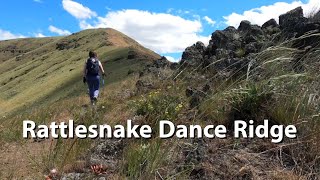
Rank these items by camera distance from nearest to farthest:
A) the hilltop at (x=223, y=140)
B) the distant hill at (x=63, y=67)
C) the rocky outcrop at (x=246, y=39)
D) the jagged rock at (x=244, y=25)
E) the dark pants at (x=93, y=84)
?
1. the hilltop at (x=223, y=140)
2. the rocky outcrop at (x=246, y=39)
3. the dark pants at (x=93, y=84)
4. the jagged rock at (x=244, y=25)
5. the distant hill at (x=63, y=67)

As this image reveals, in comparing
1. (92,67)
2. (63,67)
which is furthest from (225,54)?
(63,67)

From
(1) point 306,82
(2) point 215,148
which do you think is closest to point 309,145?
(1) point 306,82

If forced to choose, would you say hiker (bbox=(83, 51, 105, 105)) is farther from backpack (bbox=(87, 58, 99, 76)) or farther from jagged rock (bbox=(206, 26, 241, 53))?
jagged rock (bbox=(206, 26, 241, 53))

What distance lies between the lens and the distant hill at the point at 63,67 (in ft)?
184

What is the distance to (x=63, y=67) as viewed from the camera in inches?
3780

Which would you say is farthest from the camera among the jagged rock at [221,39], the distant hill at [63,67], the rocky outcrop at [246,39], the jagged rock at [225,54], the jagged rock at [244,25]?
the distant hill at [63,67]

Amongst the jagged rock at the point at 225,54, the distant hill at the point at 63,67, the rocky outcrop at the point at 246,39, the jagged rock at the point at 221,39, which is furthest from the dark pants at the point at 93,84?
the distant hill at the point at 63,67

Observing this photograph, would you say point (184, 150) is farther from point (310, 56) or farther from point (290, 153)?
point (310, 56)

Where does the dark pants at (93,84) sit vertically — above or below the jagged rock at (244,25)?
below

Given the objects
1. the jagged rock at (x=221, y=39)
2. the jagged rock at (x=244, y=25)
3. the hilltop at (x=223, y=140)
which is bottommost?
the hilltop at (x=223, y=140)

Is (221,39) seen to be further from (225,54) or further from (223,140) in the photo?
(223,140)

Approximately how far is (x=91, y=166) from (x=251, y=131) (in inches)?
71.7

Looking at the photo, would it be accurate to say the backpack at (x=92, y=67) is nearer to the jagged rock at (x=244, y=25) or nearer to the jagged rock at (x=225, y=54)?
the jagged rock at (x=244, y=25)

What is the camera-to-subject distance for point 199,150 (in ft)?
15.3
